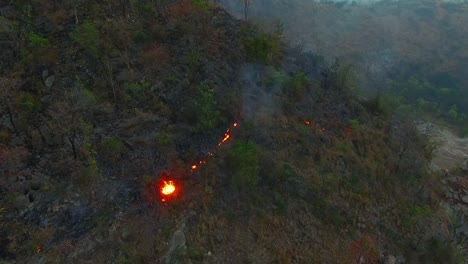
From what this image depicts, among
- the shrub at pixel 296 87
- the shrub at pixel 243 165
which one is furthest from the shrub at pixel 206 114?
the shrub at pixel 296 87

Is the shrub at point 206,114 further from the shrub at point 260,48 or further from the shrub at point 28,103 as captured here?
the shrub at point 28,103

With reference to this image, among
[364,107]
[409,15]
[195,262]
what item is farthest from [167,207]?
[409,15]

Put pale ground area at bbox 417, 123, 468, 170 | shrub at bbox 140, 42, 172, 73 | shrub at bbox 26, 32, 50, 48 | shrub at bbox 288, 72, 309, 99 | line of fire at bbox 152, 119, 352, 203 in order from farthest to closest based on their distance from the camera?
pale ground area at bbox 417, 123, 468, 170
shrub at bbox 288, 72, 309, 99
shrub at bbox 140, 42, 172, 73
shrub at bbox 26, 32, 50, 48
line of fire at bbox 152, 119, 352, 203

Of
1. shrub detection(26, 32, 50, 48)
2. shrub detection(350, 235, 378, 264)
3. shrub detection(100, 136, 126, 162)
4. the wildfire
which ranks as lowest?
shrub detection(350, 235, 378, 264)

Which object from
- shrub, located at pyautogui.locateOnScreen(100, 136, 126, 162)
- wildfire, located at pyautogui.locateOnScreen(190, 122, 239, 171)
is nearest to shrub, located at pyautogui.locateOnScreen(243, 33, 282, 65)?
wildfire, located at pyautogui.locateOnScreen(190, 122, 239, 171)

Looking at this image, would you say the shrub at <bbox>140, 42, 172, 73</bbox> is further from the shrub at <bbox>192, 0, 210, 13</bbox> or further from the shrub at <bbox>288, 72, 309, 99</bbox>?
the shrub at <bbox>288, 72, 309, 99</bbox>

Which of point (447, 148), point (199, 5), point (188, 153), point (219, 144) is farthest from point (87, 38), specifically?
point (447, 148)

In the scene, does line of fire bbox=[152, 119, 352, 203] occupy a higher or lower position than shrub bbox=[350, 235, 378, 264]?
higher
